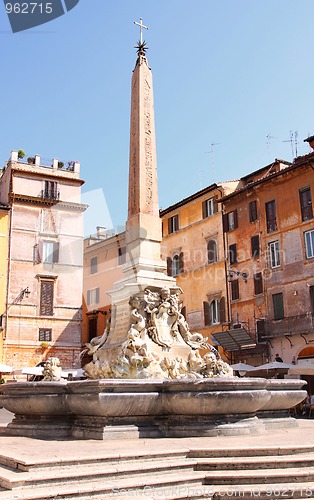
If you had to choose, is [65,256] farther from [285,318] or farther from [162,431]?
[162,431]

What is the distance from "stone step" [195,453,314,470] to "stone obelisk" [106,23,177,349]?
4.82 metres

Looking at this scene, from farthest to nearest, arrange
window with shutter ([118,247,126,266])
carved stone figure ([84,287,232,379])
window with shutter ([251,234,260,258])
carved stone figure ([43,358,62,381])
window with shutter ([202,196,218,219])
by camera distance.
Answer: window with shutter ([118,247,126,266]) → window with shutter ([202,196,218,219]) → window with shutter ([251,234,260,258]) → carved stone figure ([43,358,62,381]) → carved stone figure ([84,287,232,379])

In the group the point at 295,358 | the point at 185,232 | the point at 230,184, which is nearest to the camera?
the point at 295,358

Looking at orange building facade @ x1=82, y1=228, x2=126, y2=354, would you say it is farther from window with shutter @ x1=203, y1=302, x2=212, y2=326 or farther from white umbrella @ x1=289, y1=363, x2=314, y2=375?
white umbrella @ x1=289, y1=363, x2=314, y2=375

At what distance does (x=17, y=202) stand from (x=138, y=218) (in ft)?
74.8

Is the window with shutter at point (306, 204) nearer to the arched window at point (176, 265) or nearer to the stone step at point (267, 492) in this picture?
the arched window at point (176, 265)

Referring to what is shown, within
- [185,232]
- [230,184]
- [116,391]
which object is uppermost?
[230,184]

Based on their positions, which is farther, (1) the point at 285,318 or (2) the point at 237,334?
(2) the point at 237,334

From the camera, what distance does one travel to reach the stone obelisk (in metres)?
10.5

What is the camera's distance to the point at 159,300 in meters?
10.4

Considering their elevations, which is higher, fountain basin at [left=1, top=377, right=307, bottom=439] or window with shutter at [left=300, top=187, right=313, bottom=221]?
window with shutter at [left=300, top=187, right=313, bottom=221]

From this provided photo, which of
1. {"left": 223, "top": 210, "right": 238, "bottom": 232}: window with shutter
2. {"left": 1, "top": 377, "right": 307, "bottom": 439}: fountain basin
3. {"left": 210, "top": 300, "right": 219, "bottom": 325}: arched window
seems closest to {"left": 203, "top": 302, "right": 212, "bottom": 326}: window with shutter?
{"left": 210, "top": 300, "right": 219, "bottom": 325}: arched window

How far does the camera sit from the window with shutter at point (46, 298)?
31844mm

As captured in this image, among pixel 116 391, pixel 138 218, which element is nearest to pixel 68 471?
pixel 116 391
